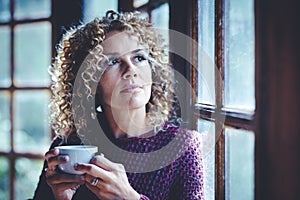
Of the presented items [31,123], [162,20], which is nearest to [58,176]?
[162,20]

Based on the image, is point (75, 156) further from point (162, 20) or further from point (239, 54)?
point (162, 20)

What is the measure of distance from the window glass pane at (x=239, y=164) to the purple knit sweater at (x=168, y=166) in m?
0.16

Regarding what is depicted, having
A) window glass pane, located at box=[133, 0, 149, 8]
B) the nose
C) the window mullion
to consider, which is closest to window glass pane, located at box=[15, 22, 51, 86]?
window glass pane, located at box=[133, 0, 149, 8]

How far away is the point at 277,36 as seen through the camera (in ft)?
1.62

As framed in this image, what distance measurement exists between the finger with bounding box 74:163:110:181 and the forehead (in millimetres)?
308

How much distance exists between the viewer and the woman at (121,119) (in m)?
0.95

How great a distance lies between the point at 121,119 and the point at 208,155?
0.24 meters

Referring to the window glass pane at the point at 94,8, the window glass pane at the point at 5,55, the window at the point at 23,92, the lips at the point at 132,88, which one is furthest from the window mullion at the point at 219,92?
the window glass pane at the point at 5,55

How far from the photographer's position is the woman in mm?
954

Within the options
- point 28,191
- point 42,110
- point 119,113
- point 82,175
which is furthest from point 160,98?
point 28,191

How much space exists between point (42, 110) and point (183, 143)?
1.24 metres

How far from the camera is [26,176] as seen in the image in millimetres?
2184

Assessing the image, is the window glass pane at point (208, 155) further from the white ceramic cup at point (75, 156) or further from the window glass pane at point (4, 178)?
the window glass pane at point (4, 178)

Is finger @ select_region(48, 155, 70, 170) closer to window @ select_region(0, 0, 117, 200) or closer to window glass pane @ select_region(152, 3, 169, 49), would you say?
window glass pane @ select_region(152, 3, 169, 49)
